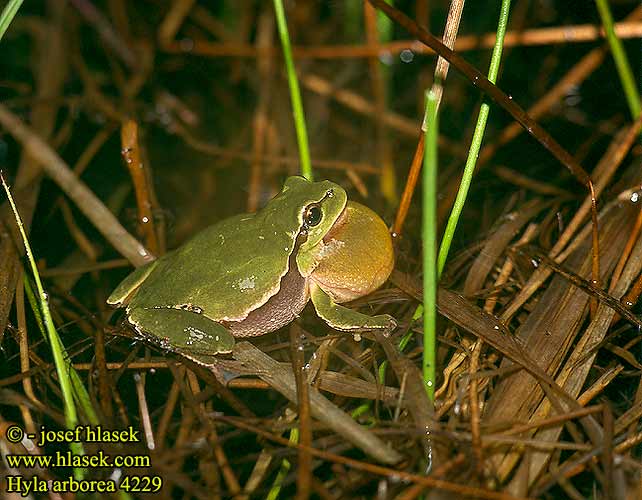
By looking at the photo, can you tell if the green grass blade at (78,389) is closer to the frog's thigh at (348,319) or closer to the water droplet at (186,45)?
the frog's thigh at (348,319)

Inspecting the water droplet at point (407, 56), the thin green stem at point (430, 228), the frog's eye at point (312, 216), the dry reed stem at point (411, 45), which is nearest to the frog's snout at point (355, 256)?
the frog's eye at point (312, 216)

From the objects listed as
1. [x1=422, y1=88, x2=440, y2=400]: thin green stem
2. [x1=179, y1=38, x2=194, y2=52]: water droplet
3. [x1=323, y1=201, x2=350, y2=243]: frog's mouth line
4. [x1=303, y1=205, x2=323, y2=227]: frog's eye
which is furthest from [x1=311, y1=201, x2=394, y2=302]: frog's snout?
[x1=179, y1=38, x2=194, y2=52]: water droplet

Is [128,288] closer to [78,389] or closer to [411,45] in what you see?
[78,389]

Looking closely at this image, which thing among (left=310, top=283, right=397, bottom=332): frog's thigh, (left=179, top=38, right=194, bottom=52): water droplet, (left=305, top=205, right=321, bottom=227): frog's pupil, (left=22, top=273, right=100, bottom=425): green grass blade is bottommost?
(left=22, top=273, right=100, bottom=425): green grass blade

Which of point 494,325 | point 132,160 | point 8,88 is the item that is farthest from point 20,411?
point 8,88

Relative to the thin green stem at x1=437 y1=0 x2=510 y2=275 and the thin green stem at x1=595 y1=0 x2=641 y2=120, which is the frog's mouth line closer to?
the thin green stem at x1=437 y1=0 x2=510 y2=275

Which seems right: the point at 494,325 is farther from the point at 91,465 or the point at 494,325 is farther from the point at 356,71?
the point at 356,71

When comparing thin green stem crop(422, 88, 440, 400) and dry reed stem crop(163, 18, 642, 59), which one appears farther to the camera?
dry reed stem crop(163, 18, 642, 59)

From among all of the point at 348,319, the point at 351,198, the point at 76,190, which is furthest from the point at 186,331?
the point at 351,198

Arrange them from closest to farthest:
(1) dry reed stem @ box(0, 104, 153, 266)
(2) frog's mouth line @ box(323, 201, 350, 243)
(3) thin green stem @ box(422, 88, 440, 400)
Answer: (3) thin green stem @ box(422, 88, 440, 400)
(2) frog's mouth line @ box(323, 201, 350, 243)
(1) dry reed stem @ box(0, 104, 153, 266)
